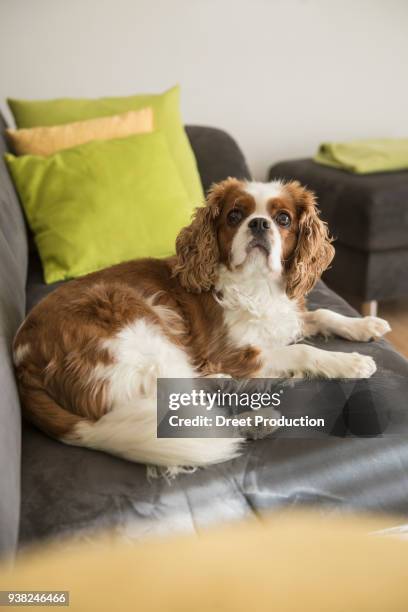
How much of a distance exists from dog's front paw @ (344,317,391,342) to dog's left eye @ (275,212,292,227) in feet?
1.22

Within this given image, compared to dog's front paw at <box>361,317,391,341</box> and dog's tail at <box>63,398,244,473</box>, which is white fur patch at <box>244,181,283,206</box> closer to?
dog's front paw at <box>361,317,391,341</box>

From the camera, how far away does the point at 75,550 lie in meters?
1.15

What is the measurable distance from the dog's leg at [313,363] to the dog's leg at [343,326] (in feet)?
0.58

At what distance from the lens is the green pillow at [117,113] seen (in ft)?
8.90

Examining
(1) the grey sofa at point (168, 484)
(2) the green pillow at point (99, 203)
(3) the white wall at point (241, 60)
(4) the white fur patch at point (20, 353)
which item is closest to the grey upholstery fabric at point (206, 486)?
(1) the grey sofa at point (168, 484)

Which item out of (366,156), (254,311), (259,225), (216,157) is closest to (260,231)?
(259,225)

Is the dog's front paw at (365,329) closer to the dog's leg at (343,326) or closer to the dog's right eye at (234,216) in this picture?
Result: the dog's leg at (343,326)

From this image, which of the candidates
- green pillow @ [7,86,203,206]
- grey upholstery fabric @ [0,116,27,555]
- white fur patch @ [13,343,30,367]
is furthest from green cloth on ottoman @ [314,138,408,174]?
white fur patch @ [13,343,30,367]

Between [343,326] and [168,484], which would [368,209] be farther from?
[168,484]

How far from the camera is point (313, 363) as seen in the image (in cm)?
163

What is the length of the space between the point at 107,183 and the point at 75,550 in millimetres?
1499

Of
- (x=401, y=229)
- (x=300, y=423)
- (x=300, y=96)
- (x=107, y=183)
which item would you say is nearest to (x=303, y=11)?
(x=300, y=96)

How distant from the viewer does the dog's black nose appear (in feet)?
5.32

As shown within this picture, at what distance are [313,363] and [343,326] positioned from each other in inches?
10.3
